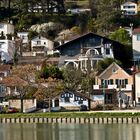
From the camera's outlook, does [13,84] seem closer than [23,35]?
Yes

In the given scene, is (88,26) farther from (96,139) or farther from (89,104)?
(96,139)

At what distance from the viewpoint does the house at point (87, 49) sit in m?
66.4

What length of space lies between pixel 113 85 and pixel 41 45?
15.5 metres

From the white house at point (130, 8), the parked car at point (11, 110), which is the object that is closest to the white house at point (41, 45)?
the white house at point (130, 8)

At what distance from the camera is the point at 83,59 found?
65375 mm

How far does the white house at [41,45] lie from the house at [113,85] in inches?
545

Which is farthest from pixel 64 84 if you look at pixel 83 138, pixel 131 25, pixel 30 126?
pixel 83 138

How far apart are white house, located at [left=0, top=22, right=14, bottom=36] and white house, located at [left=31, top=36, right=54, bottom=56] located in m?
3.63

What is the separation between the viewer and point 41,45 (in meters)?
73.1

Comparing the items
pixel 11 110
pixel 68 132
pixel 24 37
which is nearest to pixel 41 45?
pixel 24 37

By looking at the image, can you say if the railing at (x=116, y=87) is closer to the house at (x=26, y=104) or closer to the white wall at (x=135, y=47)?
the house at (x=26, y=104)

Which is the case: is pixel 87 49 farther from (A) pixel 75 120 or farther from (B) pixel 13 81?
(A) pixel 75 120

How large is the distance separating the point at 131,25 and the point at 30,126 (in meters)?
30.3

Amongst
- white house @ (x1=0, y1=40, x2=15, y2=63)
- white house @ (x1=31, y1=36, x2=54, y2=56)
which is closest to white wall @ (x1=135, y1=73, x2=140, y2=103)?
white house @ (x1=31, y1=36, x2=54, y2=56)
